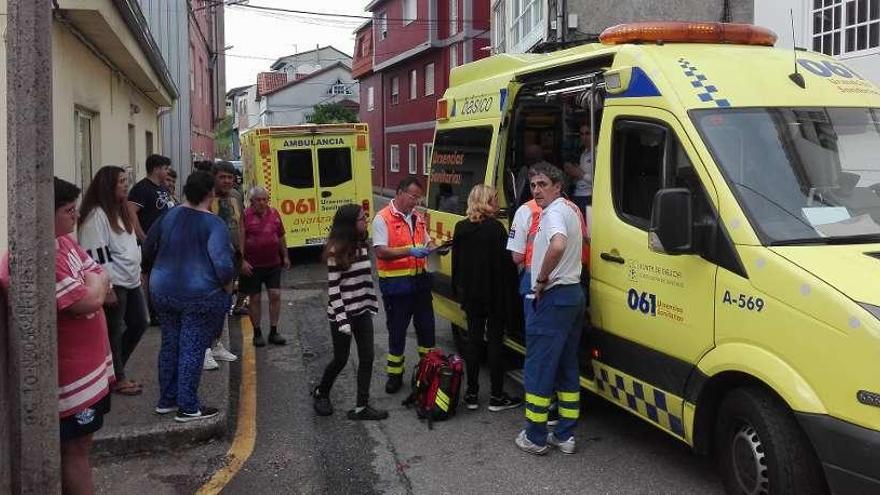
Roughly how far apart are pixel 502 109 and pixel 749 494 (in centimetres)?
366

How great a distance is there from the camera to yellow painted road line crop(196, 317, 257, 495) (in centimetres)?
477

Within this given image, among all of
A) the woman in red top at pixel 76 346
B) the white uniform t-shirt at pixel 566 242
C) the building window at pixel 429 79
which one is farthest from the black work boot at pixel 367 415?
the building window at pixel 429 79

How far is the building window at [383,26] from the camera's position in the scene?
37084 millimetres

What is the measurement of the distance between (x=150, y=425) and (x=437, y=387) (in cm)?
196

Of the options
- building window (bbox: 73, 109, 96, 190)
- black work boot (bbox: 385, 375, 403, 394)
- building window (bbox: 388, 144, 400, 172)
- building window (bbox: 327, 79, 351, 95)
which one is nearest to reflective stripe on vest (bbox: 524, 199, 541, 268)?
black work boot (bbox: 385, 375, 403, 394)

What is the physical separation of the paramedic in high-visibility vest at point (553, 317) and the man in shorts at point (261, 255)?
3.73 metres

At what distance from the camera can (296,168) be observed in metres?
14.6

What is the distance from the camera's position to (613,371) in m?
5.02

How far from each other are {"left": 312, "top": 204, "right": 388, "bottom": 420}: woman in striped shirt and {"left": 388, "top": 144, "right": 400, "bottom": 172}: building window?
30.9m

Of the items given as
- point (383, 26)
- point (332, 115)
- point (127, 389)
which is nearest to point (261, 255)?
point (127, 389)

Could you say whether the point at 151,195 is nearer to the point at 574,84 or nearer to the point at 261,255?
the point at 261,255

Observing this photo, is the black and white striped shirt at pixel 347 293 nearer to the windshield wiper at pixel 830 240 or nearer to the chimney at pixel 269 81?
the windshield wiper at pixel 830 240

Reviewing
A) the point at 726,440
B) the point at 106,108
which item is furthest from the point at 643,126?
the point at 106,108

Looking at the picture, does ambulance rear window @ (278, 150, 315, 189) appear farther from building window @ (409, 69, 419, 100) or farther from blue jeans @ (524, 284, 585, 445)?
building window @ (409, 69, 419, 100)
